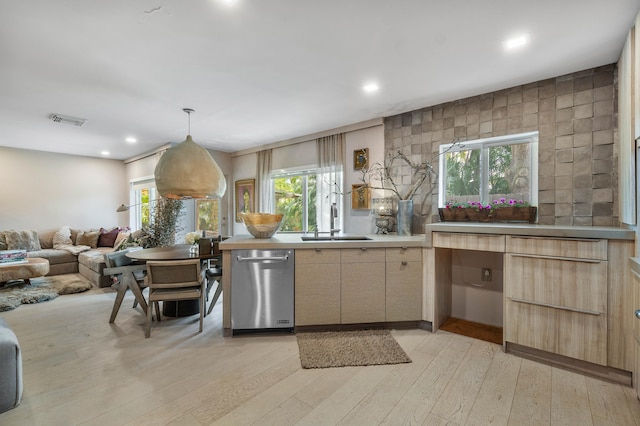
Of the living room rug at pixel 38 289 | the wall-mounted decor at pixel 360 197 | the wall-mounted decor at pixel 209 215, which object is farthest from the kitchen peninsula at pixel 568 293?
the living room rug at pixel 38 289

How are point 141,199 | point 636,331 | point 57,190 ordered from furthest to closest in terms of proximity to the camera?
point 141,199 < point 57,190 < point 636,331

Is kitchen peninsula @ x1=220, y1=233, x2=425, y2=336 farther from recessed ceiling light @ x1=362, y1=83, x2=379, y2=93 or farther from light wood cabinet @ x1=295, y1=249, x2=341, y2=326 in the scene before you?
recessed ceiling light @ x1=362, y1=83, x2=379, y2=93

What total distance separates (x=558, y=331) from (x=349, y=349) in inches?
61.3

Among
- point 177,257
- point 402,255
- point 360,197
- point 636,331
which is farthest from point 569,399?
point 177,257

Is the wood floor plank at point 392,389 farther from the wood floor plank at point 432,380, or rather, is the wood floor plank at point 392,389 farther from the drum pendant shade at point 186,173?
the drum pendant shade at point 186,173

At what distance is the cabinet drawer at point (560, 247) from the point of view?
1930 mm

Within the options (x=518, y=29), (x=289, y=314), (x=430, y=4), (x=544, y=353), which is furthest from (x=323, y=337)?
(x=518, y=29)

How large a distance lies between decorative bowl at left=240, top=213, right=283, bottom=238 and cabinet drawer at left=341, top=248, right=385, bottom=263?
29.7 inches

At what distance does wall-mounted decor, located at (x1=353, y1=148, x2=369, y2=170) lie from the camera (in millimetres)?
3863

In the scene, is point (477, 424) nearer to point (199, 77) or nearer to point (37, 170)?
point (199, 77)

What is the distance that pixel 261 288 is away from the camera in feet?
8.46

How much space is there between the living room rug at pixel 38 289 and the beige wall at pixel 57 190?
75.6 inches

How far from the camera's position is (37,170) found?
591 cm

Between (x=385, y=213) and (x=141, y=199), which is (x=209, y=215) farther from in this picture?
(x=385, y=213)
